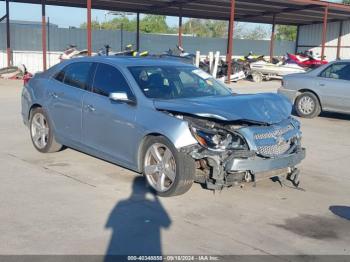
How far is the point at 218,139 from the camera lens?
534 cm

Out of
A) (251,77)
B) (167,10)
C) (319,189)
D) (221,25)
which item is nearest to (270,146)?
(319,189)

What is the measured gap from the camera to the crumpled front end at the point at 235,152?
5.22m

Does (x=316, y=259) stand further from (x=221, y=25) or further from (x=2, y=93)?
(x=221, y=25)

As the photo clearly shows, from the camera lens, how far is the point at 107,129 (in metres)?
6.21

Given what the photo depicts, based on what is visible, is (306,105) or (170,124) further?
(306,105)

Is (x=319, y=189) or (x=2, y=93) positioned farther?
(x=2, y=93)

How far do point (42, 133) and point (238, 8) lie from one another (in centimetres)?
2097

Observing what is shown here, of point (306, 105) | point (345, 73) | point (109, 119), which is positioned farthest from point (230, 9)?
point (109, 119)

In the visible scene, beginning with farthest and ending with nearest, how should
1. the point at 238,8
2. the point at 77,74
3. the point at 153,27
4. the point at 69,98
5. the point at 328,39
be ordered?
the point at 153,27 < the point at 328,39 < the point at 238,8 < the point at 77,74 < the point at 69,98

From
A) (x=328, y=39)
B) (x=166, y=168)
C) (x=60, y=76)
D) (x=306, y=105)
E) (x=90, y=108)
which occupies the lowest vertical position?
(x=306, y=105)

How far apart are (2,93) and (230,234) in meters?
13.9

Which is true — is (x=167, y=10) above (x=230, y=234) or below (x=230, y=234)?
above

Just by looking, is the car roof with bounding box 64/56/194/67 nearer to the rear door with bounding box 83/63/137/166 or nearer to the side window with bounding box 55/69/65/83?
the rear door with bounding box 83/63/137/166

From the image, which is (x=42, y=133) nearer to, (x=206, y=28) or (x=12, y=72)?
Result: (x=12, y=72)
